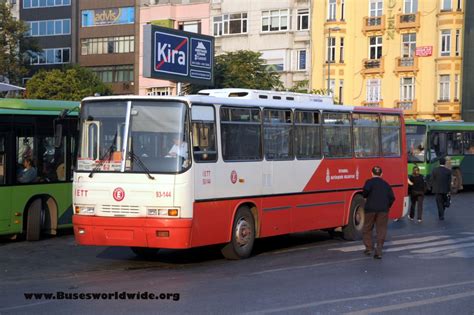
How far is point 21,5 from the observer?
76.6 metres

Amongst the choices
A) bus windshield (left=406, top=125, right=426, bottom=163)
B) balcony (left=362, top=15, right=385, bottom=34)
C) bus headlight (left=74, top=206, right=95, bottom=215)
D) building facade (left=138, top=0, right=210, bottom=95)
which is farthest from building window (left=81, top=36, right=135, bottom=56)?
bus headlight (left=74, top=206, right=95, bottom=215)

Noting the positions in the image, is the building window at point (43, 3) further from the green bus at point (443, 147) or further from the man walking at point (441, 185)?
the man walking at point (441, 185)

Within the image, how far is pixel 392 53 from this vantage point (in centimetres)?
5894

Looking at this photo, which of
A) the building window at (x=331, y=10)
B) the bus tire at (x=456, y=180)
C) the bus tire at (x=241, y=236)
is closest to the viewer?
the bus tire at (x=241, y=236)

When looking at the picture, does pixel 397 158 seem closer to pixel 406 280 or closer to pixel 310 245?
pixel 310 245

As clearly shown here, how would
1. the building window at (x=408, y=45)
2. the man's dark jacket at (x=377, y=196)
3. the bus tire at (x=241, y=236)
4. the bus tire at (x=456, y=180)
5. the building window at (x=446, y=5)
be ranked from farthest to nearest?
1. the building window at (x=408, y=45)
2. the building window at (x=446, y=5)
3. the bus tire at (x=456, y=180)
4. the man's dark jacket at (x=377, y=196)
5. the bus tire at (x=241, y=236)

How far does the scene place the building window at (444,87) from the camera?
5678cm

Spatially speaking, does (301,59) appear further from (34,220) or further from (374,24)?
(34,220)

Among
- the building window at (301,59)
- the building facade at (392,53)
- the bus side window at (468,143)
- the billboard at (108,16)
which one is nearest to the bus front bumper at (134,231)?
the bus side window at (468,143)

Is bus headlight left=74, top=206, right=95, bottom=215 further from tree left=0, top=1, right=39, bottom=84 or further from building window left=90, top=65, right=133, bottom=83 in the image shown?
building window left=90, top=65, right=133, bottom=83

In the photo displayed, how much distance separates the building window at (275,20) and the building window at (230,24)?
1.76m

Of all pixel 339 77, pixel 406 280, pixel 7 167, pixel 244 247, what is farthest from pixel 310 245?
pixel 339 77

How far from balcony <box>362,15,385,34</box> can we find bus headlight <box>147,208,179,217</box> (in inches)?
1935

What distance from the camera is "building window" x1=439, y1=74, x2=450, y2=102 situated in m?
56.8
